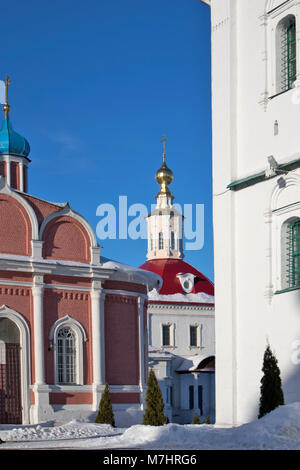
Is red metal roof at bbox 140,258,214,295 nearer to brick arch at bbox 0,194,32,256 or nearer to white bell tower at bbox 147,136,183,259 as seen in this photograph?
white bell tower at bbox 147,136,183,259

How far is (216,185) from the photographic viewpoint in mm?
14070

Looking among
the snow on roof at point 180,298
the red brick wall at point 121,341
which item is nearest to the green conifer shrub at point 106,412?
the red brick wall at point 121,341

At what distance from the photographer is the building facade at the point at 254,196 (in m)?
12.7

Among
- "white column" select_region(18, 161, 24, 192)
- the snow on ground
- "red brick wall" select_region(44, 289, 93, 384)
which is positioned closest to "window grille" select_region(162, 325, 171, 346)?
"white column" select_region(18, 161, 24, 192)

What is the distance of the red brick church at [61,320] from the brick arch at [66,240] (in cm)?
3

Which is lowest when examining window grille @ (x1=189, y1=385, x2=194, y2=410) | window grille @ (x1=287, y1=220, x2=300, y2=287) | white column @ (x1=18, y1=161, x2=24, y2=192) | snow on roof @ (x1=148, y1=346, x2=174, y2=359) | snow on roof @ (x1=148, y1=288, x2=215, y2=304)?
window grille @ (x1=189, y1=385, x2=194, y2=410)

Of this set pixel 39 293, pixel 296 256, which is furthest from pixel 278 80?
pixel 39 293

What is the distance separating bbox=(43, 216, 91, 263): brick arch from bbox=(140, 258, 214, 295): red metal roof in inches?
938

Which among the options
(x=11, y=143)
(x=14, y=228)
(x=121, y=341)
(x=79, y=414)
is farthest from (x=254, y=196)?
(x=11, y=143)

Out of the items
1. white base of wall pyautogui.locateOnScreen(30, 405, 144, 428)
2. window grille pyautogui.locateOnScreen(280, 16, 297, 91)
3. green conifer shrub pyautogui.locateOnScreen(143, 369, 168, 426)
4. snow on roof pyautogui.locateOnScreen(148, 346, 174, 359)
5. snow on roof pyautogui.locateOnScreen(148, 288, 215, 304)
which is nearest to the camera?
window grille pyautogui.locateOnScreen(280, 16, 297, 91)

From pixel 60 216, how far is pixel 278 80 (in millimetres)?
10481

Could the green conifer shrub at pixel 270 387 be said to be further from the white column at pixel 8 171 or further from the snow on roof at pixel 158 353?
→ the snow on roof at pixel 158 353

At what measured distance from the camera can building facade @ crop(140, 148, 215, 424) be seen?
43.2m
